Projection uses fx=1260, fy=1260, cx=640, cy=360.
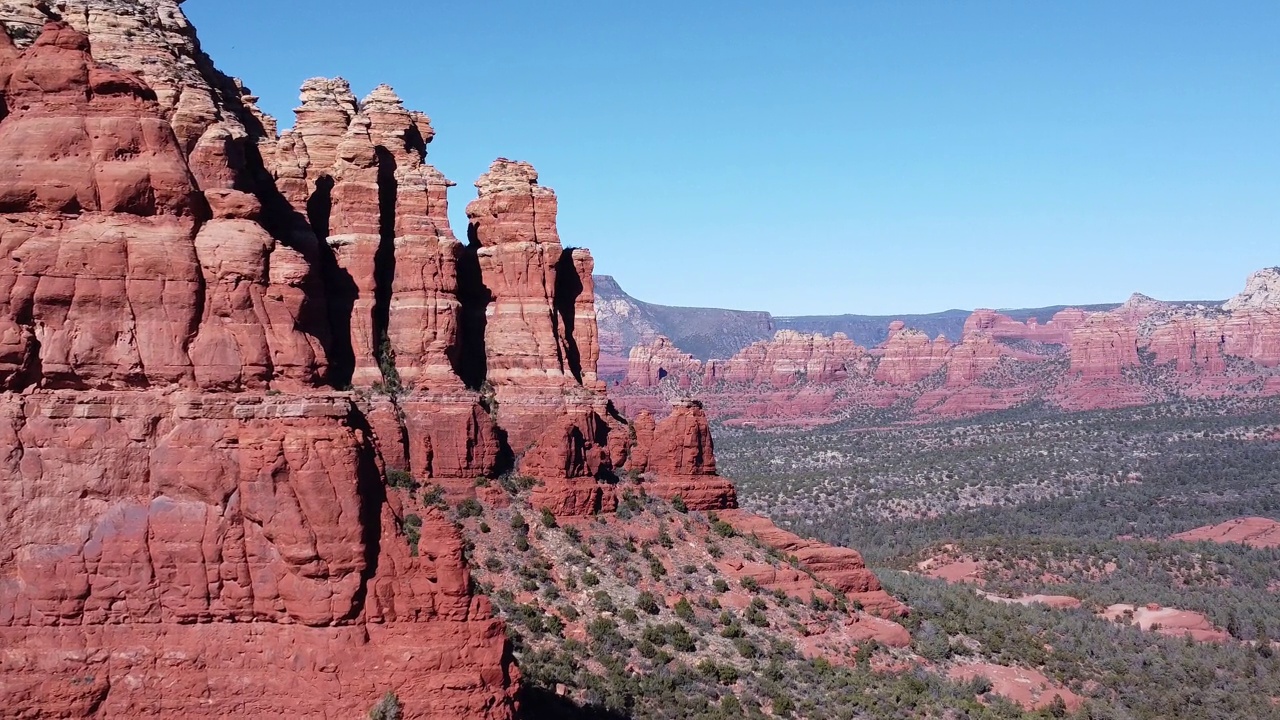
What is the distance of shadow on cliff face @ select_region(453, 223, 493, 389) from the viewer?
172 feet

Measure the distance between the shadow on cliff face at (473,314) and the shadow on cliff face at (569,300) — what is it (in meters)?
3.29

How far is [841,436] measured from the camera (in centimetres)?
19112

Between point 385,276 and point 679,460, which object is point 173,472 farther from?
point 679,460

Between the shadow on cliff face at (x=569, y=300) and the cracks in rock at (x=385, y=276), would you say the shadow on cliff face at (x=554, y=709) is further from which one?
the shadow on cliff face at (x=569, y=300)

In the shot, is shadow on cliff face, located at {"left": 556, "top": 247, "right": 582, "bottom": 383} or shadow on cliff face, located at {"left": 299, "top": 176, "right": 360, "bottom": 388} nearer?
shadow on cliff face, located at {"left": 299, "top": 176, "right": 360, "bottom": 388}

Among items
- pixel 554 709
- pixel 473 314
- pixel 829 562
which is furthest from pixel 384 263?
pixel 829 562

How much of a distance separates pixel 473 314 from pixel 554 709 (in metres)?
23.1

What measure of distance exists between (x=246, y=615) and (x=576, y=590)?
21.0 m

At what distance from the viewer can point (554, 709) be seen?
33.7 meters

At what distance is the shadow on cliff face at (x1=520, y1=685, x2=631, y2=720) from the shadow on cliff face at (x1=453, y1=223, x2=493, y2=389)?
63.5 ft

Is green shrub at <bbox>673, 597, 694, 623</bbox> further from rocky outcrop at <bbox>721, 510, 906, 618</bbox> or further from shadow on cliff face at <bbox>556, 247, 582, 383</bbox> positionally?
shadow on cliff face at <bbox>556, 247, 582, 383</bbox>

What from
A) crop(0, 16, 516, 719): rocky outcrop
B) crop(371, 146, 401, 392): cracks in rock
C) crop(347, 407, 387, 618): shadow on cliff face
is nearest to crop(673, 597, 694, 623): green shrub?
crop(371, 146, 401, 392): cracks in rock

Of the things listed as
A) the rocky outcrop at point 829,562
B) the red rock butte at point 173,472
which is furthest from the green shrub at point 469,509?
the red rock butte at point 173,472

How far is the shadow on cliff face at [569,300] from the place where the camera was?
54969 millimetres
